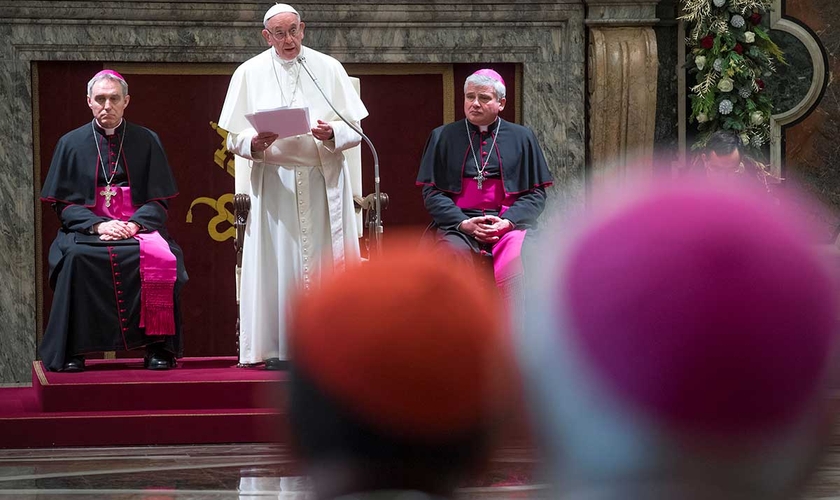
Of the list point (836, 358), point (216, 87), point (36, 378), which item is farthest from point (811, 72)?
point (836, 358)

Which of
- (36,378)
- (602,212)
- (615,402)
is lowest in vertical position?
(36,378)

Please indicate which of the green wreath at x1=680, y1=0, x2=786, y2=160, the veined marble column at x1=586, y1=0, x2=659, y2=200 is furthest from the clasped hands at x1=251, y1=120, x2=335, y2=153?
the green wreath at x1=680, y1=0, x2=786, y2=160

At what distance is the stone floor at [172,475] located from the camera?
3.84 metres

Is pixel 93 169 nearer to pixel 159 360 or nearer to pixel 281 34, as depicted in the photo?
pixel 159 360

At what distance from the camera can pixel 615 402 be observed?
0.84m

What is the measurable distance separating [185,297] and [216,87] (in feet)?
5.17

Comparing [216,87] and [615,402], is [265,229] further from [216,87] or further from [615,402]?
[615,402]

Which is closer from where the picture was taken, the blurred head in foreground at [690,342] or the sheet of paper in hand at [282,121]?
the blurred head in foreground at [690,342]

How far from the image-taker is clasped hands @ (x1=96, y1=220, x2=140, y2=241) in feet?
20.3

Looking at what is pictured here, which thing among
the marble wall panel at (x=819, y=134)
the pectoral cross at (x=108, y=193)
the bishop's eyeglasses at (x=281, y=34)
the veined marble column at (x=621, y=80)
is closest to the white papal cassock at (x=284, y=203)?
the bishop's eyeglasses at (x=281, y=34)

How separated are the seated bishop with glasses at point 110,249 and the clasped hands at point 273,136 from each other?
80cm

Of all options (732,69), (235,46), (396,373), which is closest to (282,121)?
(235,46)

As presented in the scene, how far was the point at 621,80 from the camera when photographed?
8484 millimetres

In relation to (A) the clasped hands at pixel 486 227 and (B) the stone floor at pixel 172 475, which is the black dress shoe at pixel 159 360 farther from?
(A) the clasped hands at pixel 486 227
